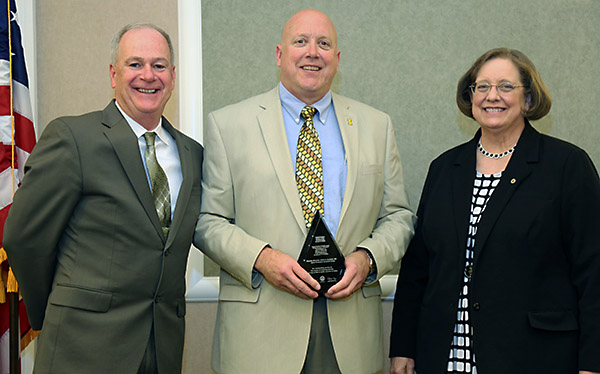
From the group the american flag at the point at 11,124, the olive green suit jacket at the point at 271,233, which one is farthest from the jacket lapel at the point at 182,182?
the american flag at the point at 11,124

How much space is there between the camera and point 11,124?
2596mm

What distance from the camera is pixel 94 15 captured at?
3.14 meters

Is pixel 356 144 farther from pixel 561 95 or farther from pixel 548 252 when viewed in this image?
pixel 561 95

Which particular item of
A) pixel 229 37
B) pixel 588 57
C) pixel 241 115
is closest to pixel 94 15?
pixel 229 37

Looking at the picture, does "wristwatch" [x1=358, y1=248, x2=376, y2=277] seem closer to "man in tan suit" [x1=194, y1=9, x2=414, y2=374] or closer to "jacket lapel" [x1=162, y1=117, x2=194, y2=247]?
"man in tan suit" [x1=194, y1=9, x2=414, y2=374]

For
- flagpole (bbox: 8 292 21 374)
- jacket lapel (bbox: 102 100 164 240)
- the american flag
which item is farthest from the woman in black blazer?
the american flag

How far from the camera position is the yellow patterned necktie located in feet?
7.09

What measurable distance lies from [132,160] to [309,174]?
0.65 meters

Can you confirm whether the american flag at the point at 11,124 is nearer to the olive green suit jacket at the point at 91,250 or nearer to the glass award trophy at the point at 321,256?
the olive green suit jacket at the point at 91,250

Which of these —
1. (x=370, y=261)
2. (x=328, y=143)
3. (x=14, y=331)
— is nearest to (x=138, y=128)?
(x=328, y=143)

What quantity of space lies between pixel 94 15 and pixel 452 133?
212 centimetres

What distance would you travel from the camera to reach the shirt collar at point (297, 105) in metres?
2.29

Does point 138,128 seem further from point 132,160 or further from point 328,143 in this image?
point 328,143

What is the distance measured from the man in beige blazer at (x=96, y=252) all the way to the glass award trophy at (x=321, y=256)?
1.49 ft
